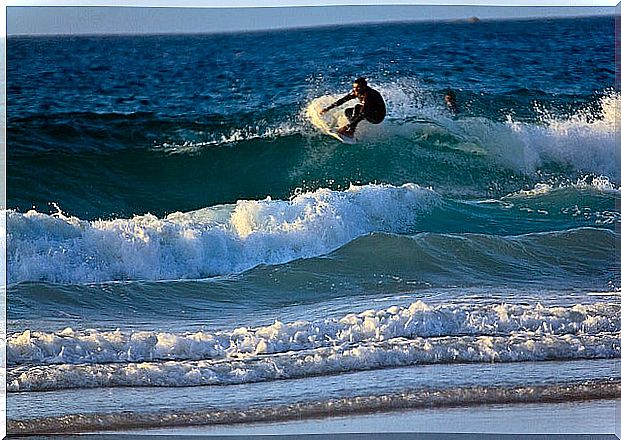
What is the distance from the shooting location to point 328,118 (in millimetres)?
3268

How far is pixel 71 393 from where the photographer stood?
314cm

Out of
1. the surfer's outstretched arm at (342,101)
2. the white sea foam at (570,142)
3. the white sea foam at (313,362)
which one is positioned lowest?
the white sea foam at (313,362)

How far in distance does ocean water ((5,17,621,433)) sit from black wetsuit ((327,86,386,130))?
0.04m

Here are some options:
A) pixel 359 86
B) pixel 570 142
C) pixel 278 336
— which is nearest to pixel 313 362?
pixel 278 336

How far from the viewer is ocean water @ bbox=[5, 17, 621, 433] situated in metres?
3.16

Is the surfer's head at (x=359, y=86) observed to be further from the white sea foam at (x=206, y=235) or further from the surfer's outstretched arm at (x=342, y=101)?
the white sea foam at (x=206, y=235)

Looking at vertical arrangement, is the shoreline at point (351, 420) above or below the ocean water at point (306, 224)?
below

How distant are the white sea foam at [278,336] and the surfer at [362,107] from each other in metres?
0.69

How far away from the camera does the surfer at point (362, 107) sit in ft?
10.7

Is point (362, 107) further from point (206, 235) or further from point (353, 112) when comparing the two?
point (206, 235)

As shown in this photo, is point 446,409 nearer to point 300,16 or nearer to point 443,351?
point 443,351

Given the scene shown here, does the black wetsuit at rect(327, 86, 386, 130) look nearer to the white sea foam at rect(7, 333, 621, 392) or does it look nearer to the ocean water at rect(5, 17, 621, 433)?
the ocean water at rect(5, 17, 621, 433)

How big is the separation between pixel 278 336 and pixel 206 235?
0.46 m

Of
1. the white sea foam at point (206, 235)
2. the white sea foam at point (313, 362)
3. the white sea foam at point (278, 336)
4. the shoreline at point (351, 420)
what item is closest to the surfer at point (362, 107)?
the white sea foam at point (206, 235)
